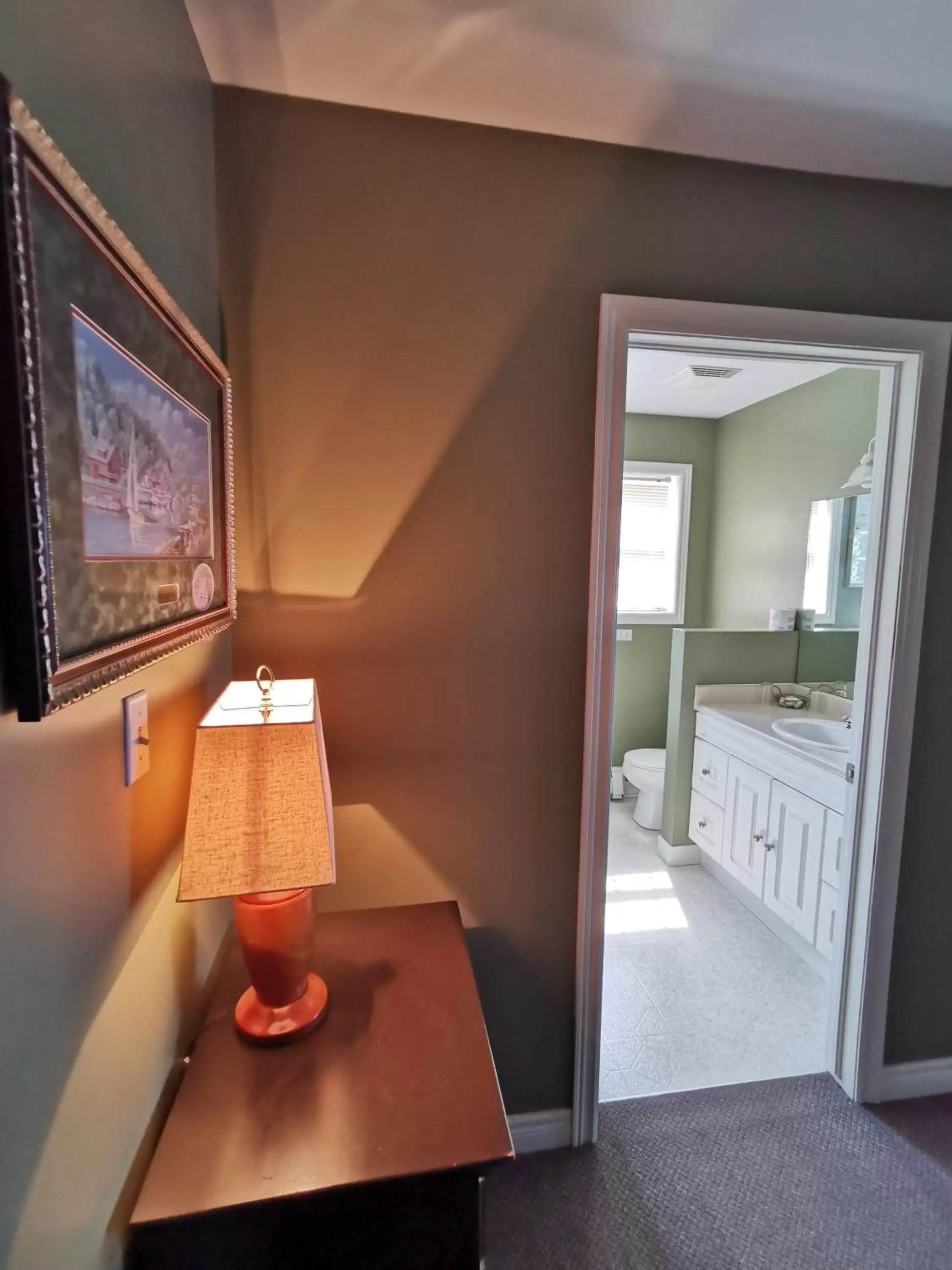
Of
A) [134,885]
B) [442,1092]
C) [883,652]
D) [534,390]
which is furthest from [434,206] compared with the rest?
[442,1092]

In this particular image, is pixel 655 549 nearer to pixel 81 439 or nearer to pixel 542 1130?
pixel 542 1130

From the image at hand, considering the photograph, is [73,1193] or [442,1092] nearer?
[73,1193]

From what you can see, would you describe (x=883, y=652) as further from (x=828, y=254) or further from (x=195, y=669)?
(x=195, y=669)

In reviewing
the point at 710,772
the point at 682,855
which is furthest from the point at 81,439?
the point at 682,855

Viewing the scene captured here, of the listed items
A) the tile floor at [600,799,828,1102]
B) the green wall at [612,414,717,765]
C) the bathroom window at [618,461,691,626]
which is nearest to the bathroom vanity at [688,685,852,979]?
the tile floor at [600,799,828,1102]

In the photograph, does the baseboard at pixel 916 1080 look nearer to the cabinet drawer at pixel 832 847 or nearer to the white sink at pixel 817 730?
the cabinet drawer at pixel 832 847

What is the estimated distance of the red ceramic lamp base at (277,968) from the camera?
0.93 metres

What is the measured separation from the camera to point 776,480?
3.25 meters

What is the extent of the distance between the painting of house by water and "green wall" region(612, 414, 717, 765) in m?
3.17

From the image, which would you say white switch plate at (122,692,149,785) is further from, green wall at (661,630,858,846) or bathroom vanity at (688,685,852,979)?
green wall at (661,630,858,846)

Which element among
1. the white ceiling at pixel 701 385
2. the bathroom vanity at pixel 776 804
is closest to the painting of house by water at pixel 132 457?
the bathroom vanity at pixel 776 804

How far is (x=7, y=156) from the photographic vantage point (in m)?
0.47

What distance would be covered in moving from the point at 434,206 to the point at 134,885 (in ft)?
4.64

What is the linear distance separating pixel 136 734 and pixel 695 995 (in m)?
2.23
